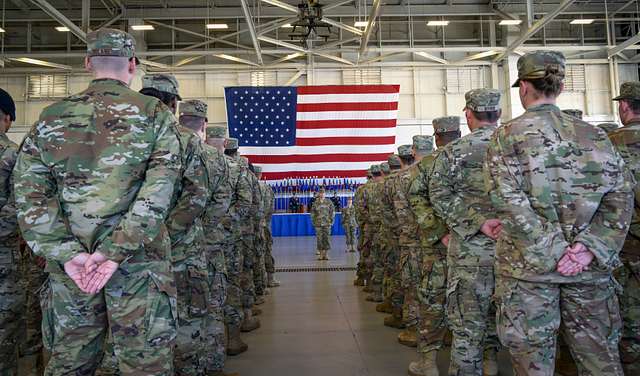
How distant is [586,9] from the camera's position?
534 inches

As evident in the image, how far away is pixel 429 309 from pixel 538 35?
14.1 meters

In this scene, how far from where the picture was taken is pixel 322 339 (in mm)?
3695

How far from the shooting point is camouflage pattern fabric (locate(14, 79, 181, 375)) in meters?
1.55

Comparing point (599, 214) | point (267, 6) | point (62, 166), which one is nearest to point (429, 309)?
point (599, 214)

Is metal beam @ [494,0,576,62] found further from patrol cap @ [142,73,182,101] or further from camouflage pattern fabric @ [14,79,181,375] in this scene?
camouflage pattern fabric @ [14,79,181,375]

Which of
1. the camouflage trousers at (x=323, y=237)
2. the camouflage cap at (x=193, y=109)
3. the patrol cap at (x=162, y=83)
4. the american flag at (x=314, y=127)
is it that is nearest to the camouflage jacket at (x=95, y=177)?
the patrol cap at (x=162, y=83)

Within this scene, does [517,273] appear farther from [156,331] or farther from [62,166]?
[62,166]

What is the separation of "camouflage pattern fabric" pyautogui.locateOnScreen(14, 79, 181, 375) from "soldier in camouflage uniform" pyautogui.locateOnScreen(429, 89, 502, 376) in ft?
4.72

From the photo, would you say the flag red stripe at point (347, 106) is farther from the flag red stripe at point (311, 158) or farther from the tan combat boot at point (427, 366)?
the tan combat boot at point (427, 366)

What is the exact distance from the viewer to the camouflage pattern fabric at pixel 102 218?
1.55 meters

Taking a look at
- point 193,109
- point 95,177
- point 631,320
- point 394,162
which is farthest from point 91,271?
point 394,162

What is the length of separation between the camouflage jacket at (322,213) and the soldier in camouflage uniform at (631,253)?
702cm

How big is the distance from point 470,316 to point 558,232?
0.84m

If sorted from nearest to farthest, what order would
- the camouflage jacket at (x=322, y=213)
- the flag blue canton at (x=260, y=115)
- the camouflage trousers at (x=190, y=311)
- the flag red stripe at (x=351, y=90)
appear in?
the camouflage trousers at (x=190, y=311), the camouflage jacket at (x=322, y=213), the flag blue canton at (x=260, y=115), the flag red stripe at (x=351, y=90)
